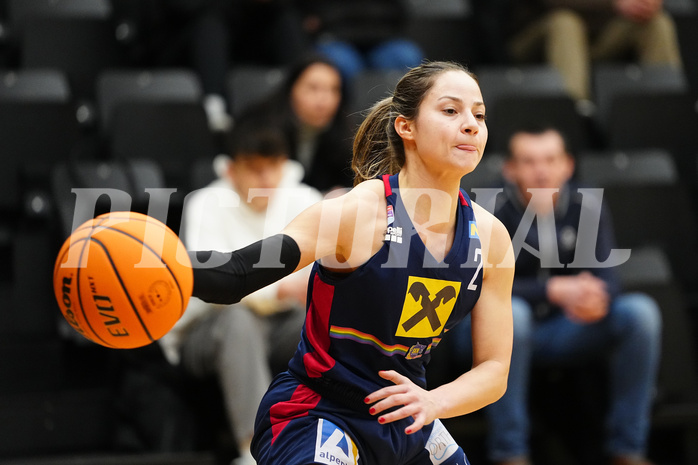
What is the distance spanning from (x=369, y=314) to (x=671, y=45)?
5254 mm

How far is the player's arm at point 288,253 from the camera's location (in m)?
2.20

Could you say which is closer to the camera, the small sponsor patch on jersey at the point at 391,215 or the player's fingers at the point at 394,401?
the player's fingers at the point at 394,401

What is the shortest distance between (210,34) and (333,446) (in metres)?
4.33

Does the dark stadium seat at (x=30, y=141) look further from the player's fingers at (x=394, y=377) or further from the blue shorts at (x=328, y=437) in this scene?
the player's fingers at (x=394, y=377)

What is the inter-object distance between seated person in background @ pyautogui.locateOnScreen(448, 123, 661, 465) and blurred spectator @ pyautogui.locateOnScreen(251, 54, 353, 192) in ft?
3.32

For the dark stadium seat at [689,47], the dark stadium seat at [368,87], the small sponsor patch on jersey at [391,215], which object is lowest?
the small sponsor patch on jersey at [391,215]

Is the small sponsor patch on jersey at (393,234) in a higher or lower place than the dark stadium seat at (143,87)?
lower

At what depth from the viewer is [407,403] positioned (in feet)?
7.77

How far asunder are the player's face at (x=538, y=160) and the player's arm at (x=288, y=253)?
8.01 feet

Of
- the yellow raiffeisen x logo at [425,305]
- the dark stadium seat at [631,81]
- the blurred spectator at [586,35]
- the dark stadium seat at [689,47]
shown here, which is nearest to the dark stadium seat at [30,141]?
the yellow raiffeisen x logo at [425,305]

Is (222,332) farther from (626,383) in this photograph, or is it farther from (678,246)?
(678,246)

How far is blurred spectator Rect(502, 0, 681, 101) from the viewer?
6.74 meters

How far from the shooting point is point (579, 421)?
5.00 meters

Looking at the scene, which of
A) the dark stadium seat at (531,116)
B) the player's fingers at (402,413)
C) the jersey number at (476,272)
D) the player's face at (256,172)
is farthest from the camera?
the dark stadium seat at (531,116)
